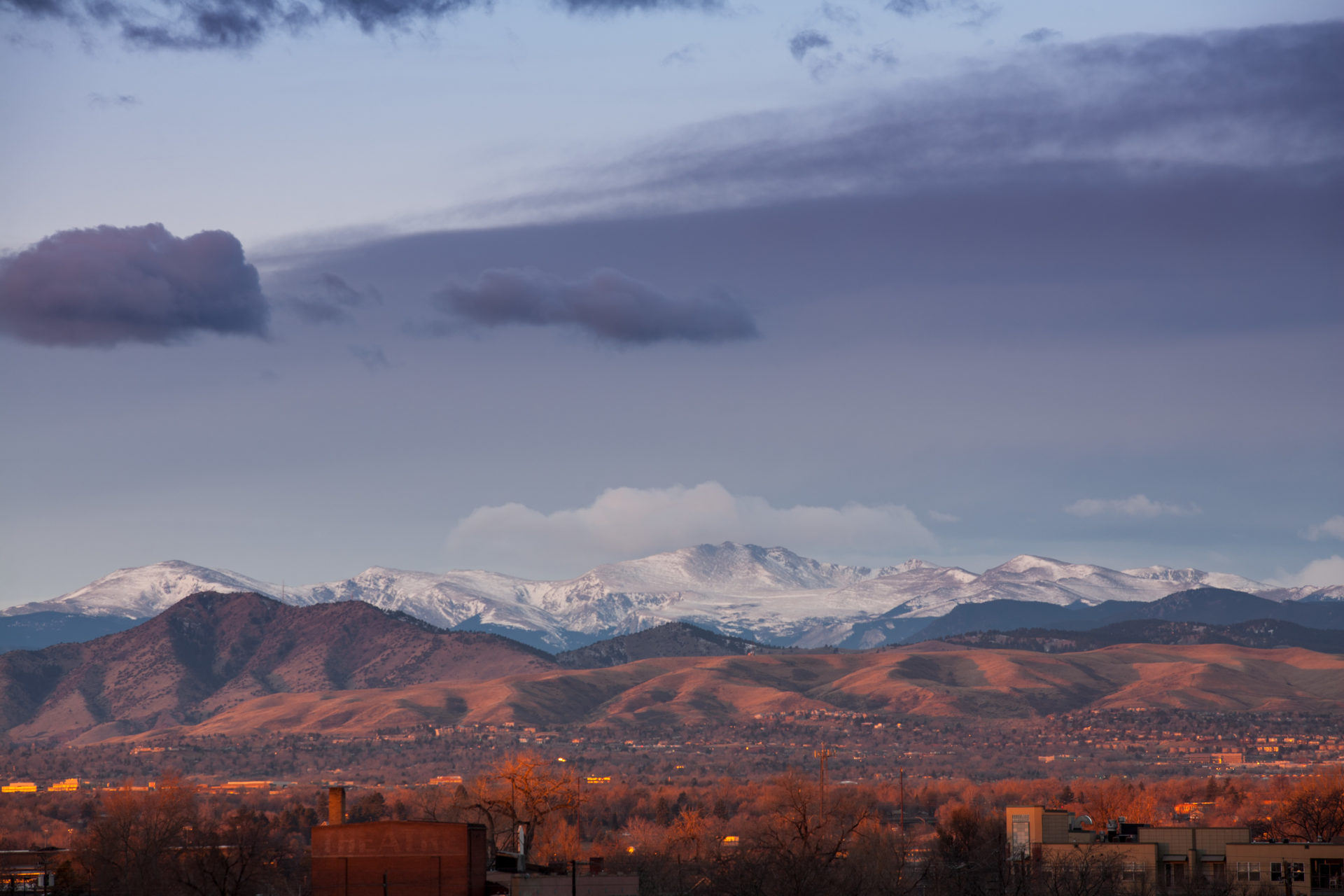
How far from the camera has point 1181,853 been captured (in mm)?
122625

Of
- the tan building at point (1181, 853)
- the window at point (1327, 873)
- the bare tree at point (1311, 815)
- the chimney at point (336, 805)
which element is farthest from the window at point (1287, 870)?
the chimney at point (336, 805)

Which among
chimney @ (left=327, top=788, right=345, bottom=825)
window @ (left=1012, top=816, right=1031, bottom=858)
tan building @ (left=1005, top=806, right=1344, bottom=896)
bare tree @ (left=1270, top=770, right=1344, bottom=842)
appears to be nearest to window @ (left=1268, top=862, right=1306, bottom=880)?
tan building @ (left=1005, top=806, right=1344, bottom=896)

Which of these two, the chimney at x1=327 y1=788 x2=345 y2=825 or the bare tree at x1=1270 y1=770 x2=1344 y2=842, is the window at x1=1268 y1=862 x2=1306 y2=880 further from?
the chimney at x1=327 y1=788 x2=345 y2=825

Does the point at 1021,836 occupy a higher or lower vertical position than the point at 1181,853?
higher

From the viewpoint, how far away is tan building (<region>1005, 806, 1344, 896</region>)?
11500 cm

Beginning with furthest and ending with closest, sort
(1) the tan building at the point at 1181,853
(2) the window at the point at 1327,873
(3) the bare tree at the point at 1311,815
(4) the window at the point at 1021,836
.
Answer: (3) the bare tree at the point at 1311,815
(4) the window at the point at 1021,836
(1) the tan building at the point at 1181,853
(2) the window at the point at 1327,873

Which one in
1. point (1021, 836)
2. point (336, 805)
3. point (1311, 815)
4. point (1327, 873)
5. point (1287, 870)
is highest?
point (336, 805)

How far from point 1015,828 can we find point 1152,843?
1103cm

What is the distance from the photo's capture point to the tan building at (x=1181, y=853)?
115 m

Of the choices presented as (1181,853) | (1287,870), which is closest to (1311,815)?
(1181,853)

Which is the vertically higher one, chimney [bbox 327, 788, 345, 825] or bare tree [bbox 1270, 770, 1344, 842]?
chimney [bbox 327, 788, 345, 825]

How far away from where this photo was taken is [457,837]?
77.1m

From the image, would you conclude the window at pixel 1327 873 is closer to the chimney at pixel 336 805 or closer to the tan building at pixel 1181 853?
the tan building at pixel 1181 853

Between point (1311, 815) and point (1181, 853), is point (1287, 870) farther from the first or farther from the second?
point (1311, 815)
